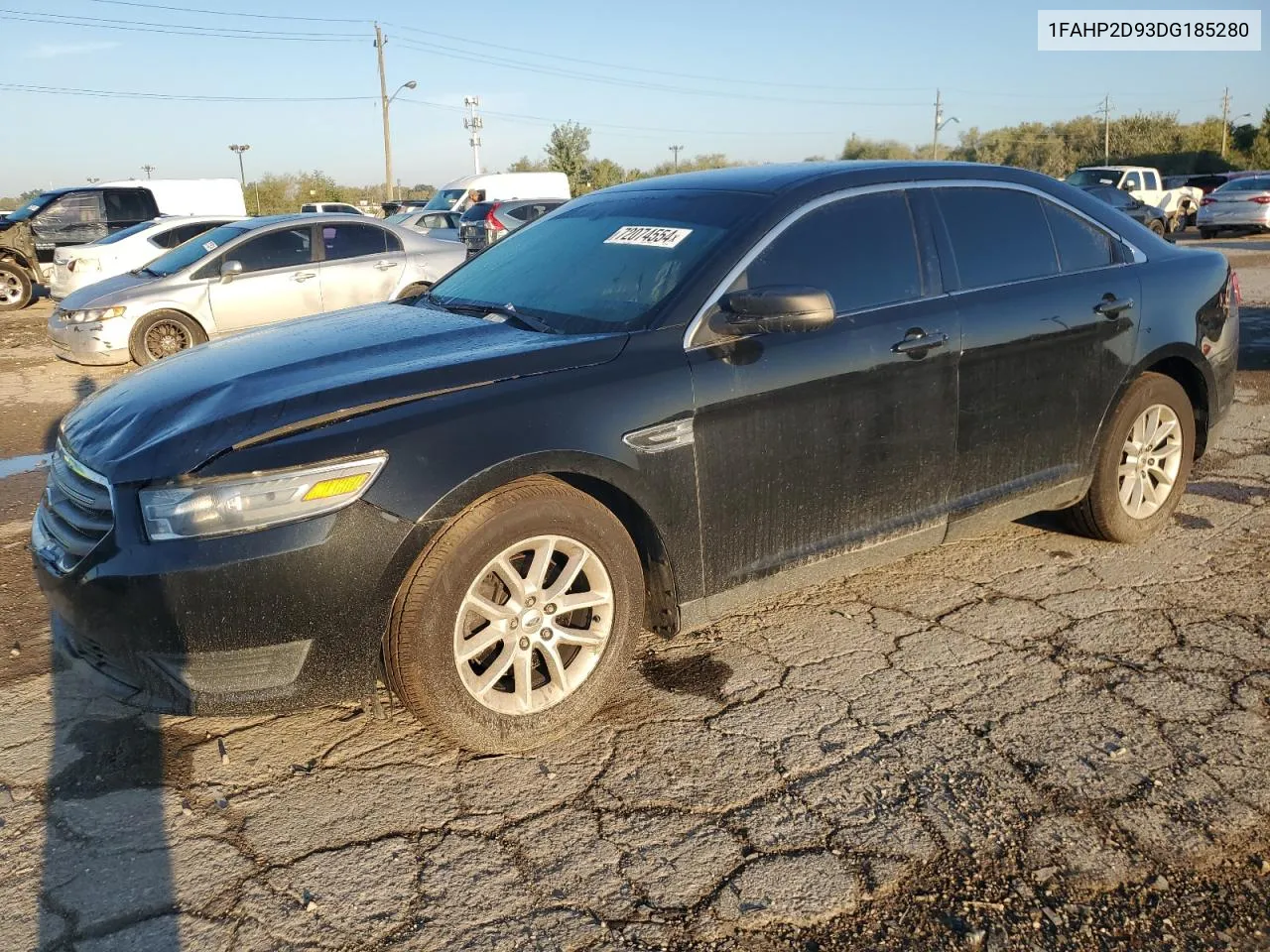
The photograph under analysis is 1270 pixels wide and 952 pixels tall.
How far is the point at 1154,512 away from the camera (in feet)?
15.9

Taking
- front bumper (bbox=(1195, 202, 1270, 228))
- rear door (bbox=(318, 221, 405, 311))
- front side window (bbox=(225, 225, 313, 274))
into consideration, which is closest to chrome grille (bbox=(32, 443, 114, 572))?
rear door (bbox=(318, 221, 405, 311))

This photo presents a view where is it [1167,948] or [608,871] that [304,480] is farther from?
[1167,948]

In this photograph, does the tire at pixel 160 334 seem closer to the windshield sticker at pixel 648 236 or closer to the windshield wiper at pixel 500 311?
the windshield wiper at pixel 500 311

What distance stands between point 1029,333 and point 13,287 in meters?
18.2

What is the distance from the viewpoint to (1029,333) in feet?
13.4

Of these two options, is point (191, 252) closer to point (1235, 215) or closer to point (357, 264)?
point (357, 264)

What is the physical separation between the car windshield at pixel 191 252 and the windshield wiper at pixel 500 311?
732 centimetres

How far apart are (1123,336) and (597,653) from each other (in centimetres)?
275

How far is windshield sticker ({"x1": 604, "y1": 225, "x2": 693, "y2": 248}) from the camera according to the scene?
3.67 meters

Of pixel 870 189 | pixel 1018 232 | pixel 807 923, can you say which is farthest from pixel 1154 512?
pixel 807 923

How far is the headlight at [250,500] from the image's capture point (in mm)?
2707

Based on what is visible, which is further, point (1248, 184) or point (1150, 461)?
point (1248, 184)

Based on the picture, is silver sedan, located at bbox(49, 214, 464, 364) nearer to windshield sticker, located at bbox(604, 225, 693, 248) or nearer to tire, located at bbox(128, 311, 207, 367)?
tire, located at bbox(128, 311, 207, 367)

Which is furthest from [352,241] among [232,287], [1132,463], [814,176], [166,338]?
[1132,463]
